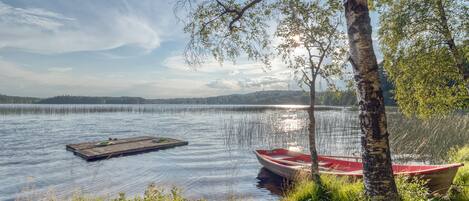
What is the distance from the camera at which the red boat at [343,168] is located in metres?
9.05

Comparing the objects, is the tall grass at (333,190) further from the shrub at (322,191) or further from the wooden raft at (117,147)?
the wooden raft at (117,147)

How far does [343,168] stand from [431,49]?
→ 6.18 metres

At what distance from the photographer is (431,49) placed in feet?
42.7

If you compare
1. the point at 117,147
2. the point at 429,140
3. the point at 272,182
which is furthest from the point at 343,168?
the point at 117,147

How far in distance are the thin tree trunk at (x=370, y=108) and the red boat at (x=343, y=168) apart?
5.58m

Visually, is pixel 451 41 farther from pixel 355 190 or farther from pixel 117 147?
pixel 117 147

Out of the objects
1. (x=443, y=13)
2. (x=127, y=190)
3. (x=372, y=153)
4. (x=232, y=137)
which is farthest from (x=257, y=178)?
(x=232, y=137)

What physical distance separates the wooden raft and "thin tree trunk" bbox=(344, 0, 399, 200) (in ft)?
61.0

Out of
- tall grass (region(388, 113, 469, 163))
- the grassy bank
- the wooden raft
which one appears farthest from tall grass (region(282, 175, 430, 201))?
the wooden raft

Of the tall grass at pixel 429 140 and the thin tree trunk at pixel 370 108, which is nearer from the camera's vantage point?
the thin tree trunk at pixel 370 108

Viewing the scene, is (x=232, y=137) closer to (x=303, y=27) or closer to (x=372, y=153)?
(x=303, y=27)

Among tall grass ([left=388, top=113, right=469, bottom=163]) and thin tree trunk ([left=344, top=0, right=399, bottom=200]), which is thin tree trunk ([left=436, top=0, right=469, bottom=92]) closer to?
tall grass ([left=388, top=113, right=469, bottom=163])

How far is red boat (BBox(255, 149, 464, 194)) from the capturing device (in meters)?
9.05

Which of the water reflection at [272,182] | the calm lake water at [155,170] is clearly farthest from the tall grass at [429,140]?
the water reflection at [272,182]
